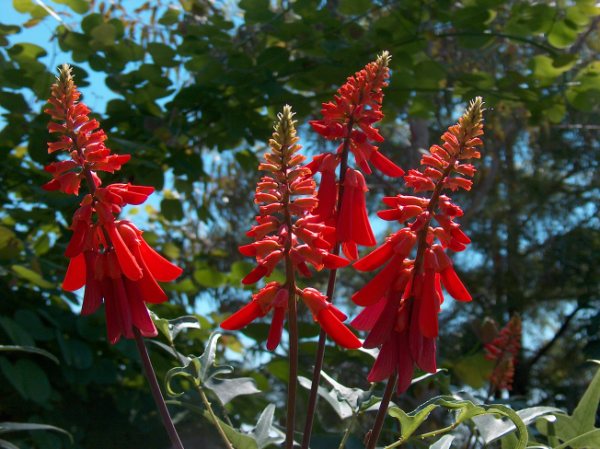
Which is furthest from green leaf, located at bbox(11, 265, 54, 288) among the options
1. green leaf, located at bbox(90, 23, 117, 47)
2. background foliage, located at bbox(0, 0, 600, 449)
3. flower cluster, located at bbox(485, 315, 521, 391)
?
flower cluster, located at bbox(485, 315, 521, 391)

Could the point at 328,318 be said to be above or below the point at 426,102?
below

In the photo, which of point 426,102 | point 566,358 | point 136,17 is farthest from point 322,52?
point 566,358

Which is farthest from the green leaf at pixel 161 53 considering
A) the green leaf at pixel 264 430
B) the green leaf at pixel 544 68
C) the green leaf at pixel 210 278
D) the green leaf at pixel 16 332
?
the green leaf at pixel 264 430

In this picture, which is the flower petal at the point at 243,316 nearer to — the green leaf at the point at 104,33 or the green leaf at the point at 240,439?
the green leaf at the point at 240,439

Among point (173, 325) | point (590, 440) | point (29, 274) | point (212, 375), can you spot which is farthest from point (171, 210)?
point (590, 440)

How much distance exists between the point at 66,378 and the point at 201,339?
20.1 inches

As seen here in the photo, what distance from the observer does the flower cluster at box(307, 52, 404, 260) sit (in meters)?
1.02

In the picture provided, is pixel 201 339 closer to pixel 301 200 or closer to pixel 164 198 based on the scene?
pixel 164 198

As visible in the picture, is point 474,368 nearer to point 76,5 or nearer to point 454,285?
point 454,285

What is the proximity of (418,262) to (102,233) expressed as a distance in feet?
1.23

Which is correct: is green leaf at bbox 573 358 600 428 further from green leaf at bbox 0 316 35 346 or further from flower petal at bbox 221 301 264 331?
green leaf at bbox 0 316 35 346

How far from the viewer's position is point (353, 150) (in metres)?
1.06

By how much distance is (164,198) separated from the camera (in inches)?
124

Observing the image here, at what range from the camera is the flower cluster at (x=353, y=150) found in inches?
40.1
